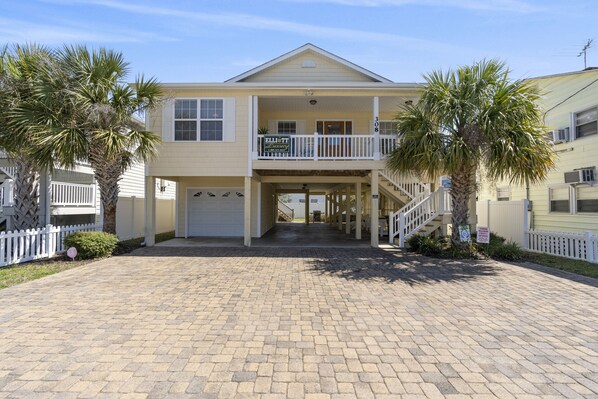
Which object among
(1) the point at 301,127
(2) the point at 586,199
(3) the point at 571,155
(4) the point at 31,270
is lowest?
(4) the point at 31,270

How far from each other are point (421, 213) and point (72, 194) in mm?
13733

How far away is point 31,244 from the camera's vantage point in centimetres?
952

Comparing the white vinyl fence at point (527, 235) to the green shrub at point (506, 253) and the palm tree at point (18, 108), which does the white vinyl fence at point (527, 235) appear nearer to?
the green shrub at point (506, 253)

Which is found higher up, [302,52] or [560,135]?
[302,52]

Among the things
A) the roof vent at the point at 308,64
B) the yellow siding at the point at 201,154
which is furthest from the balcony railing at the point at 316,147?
the roof vent at the point at 308,64

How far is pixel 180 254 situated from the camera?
36.3 feet

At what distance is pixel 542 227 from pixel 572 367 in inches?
514

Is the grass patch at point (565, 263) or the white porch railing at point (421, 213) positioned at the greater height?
the white porch railing at point (421, 213)

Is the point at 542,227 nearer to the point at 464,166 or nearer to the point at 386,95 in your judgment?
the point at 464,166

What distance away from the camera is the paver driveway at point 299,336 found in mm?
3234

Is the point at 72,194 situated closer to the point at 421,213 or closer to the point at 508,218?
the point at 421,213

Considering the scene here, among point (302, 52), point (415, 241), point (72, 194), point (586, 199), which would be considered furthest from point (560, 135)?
point (72, 194)

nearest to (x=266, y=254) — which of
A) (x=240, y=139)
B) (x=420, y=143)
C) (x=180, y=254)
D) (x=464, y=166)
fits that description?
(x=180, y=254)

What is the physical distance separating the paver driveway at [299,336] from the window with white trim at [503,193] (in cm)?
1006
